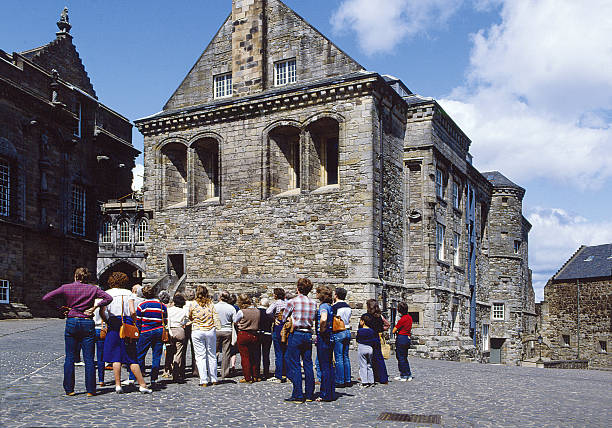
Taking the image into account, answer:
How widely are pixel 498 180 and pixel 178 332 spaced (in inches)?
1300

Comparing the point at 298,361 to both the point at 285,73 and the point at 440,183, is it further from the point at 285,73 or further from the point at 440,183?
the point at 440,183

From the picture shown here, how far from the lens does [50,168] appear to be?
1131 inches

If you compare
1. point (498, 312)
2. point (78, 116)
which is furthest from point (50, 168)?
point (498, 312)

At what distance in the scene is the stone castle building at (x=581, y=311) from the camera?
4469 centimetres

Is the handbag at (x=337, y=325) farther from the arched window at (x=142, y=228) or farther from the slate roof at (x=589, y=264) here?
the slate roof at (x=589, y=264)

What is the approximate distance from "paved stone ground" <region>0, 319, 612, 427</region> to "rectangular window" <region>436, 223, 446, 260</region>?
39.5 ft

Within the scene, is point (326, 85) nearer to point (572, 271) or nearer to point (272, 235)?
point (272, 235)

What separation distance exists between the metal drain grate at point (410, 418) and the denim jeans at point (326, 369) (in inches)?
47.9

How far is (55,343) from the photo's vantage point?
1596 cm

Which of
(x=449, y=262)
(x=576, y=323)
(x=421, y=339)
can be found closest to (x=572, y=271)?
(x=576, y=323)

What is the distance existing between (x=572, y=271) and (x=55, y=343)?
4297 centimetres

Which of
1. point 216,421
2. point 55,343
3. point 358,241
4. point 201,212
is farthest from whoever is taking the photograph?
point 201,212

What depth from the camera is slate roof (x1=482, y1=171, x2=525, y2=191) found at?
39594 millimetres

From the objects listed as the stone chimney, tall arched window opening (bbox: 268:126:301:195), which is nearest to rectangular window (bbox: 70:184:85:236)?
the stone chimney
